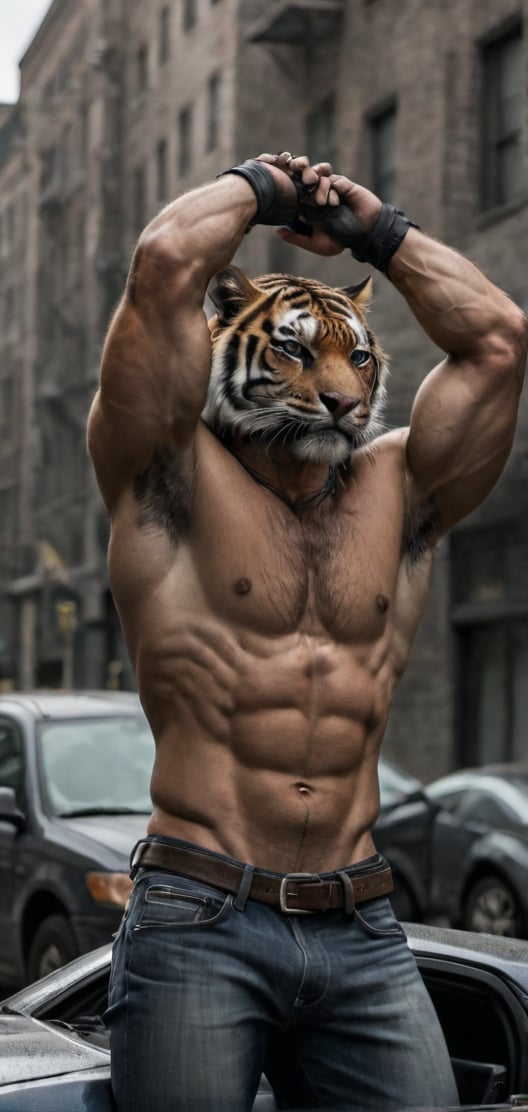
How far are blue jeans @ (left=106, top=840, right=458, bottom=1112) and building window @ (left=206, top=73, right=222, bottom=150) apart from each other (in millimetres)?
33100

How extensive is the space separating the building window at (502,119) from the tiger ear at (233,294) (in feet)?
66.9

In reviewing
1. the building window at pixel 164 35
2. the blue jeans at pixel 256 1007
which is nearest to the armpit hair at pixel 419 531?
the blue jeans at pixel 256 1007

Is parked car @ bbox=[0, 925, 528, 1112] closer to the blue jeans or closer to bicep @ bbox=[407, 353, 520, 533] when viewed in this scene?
the blue jeans

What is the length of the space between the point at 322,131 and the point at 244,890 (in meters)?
28.1

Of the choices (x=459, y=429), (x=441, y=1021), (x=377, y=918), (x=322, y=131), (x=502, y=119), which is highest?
(x=322, y=131)

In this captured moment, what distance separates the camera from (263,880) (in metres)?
3.34

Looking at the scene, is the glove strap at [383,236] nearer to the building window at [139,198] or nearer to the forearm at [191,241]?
the forearm at [191,241]

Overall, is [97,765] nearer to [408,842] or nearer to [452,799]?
[408,842]

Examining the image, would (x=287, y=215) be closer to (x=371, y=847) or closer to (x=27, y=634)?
(x=371, y=847)

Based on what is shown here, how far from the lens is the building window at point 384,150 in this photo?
27.2 meters

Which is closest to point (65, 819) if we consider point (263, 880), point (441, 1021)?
point (441, 1021)

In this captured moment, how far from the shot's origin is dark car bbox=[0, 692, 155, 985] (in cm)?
887

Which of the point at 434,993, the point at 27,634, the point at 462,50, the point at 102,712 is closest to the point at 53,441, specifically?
the point at 27,634

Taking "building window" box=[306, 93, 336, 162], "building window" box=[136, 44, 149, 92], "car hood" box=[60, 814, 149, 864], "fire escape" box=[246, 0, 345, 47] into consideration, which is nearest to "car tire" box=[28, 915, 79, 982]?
"car hood" box=[60, 814, 149, 864]
